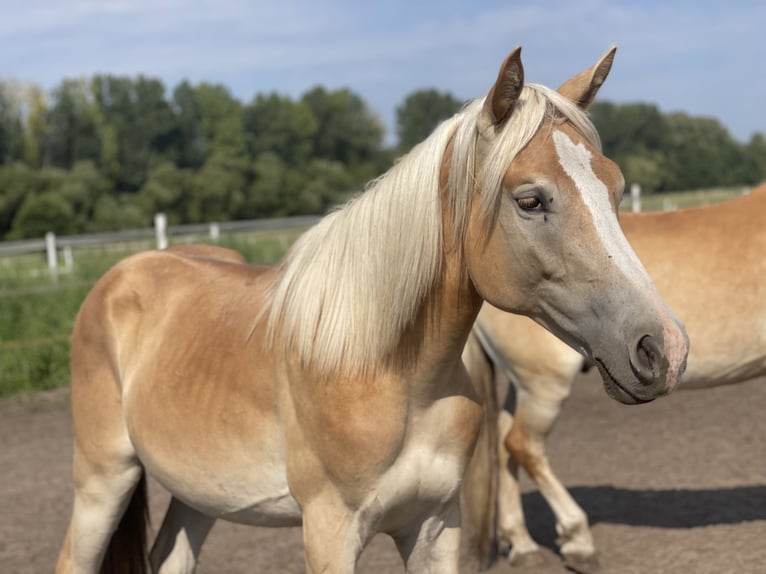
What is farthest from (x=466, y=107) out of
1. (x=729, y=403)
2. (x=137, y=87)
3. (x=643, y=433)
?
(x=137, y=87)

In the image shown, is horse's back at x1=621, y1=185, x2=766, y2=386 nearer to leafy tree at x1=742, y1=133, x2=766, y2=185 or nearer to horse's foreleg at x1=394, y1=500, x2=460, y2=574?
horse's foreleg at x1=394, y1=500, x2=460, y2=574

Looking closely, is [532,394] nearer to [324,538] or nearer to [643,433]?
[324,538]

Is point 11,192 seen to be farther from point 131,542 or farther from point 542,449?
point 131,542

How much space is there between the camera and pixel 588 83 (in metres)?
2.14

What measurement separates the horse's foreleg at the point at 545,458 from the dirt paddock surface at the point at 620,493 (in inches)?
6.1

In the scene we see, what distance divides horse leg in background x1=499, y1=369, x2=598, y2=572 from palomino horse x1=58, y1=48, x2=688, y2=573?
1.86 metres

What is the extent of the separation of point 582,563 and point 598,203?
8.84ft

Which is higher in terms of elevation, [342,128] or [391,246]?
[391,246]

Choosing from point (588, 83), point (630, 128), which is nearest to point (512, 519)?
point (588, 83)

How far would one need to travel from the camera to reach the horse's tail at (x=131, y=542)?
322 cm

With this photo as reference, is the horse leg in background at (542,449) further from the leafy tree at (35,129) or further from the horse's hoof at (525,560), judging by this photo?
the leafy tree at (35,129)

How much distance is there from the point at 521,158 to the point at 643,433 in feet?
17.4

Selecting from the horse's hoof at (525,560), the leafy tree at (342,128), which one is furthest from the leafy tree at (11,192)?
the horse's hoof at (525,560)

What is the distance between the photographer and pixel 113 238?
42.7 ft
